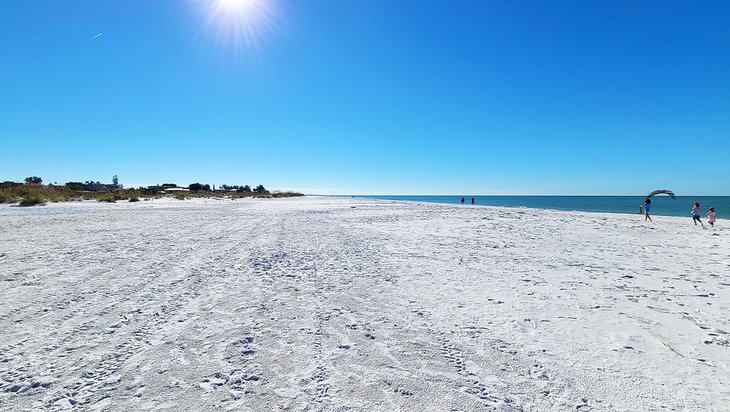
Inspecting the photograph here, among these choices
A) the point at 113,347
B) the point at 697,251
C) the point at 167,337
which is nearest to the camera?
the point at 113,347

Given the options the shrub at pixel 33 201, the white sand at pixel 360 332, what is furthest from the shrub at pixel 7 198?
the white sand at pixel 360 332

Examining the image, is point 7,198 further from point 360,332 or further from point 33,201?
point 360,332

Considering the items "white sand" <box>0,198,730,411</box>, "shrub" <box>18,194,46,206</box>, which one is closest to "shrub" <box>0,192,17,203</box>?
"shrub" <box>18,194,46,206</box>

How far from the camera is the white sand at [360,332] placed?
298 centimetres

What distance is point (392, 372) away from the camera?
11.1ft

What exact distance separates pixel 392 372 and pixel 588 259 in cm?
→ 833

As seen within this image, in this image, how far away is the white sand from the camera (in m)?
2.98

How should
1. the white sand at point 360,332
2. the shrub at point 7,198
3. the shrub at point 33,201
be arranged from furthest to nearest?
the shrub at point 7,198
the shrub at point 33,201
the white sand at point 360,332

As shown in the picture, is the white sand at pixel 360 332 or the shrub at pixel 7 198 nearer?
the white sand at pixel 360 332

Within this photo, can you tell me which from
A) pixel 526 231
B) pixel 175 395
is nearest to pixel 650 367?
pixel 175 395

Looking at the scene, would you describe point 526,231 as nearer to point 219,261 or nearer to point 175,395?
point 219,261

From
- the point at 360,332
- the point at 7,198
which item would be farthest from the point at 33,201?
the point at 360,332

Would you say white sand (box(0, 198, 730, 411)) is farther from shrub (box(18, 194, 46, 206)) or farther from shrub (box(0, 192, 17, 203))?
shrub (box(0, 192, 17, 203))

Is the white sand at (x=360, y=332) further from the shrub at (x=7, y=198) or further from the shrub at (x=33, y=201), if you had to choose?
the shrub at (x=7, y=198)
